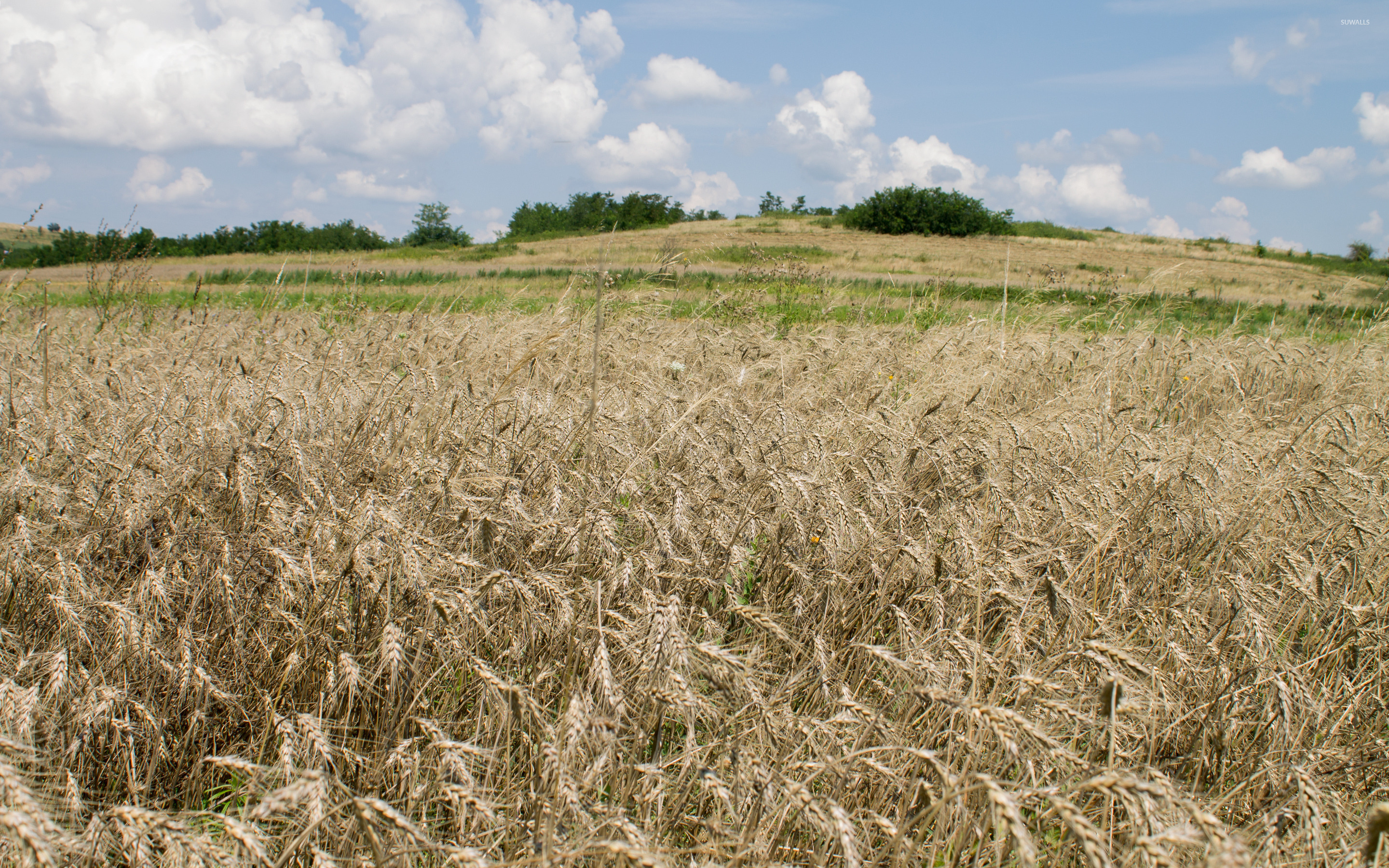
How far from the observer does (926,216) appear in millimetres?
42688

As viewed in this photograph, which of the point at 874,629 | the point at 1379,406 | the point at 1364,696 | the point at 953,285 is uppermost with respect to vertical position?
the point at 953,285

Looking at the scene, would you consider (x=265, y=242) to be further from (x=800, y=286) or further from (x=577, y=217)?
(x=800, y=286)

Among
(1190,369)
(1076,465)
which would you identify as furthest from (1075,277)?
(1076,465)

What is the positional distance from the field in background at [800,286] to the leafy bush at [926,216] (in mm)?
15178

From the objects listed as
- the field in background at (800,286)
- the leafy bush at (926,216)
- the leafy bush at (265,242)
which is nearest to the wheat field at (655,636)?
the field in background at (800,286)

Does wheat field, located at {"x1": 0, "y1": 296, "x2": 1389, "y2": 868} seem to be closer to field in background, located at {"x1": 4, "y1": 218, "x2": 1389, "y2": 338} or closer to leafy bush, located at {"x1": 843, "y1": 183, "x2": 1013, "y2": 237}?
field in background, located at {"x1": 4, "y1": 218, "x2": 1389, "y2": 338}

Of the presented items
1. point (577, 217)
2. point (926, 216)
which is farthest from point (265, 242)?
point (926, 216)

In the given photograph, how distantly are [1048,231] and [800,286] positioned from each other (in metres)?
Answer: 41.2

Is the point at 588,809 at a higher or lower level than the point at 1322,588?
lower

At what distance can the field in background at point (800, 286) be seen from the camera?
7.92m

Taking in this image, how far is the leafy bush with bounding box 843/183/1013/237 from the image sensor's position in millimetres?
42250

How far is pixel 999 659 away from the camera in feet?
5.73

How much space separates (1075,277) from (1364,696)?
15.1m

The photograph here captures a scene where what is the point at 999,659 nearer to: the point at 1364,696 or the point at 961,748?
the point at 961,748
